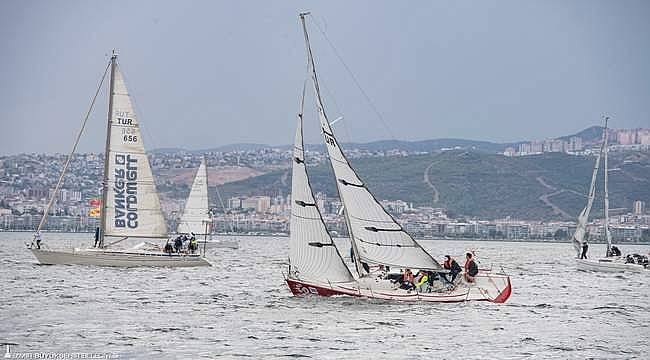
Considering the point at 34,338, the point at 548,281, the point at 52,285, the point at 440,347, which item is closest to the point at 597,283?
the point at 548,281

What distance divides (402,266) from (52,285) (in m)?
19.4

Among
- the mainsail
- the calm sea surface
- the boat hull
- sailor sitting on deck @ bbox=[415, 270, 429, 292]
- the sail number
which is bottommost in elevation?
the calm sea surface

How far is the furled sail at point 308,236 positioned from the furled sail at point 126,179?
19.1m

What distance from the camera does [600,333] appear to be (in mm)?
40969

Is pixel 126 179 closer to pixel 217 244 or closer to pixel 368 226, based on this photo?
pixel 368 226

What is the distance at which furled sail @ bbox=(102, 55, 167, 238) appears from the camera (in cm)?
6144

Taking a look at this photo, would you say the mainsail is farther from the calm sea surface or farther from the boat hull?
the calm sea surface

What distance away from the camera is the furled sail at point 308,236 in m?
44.3

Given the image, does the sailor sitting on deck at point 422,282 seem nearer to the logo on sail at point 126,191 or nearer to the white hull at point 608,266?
the logo on sail at point 126,191

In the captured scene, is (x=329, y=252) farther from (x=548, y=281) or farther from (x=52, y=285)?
(x=548, y=281)

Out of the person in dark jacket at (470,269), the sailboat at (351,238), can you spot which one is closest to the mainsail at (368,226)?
the sailboat at (351,238)

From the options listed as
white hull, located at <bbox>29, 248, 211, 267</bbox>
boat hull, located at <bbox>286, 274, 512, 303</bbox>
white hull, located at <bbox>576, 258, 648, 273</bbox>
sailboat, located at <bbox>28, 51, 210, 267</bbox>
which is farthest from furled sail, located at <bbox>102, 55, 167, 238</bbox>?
white hull, located at <bbox>576, 258, 648, 273</bbox>

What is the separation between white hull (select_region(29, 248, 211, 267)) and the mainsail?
20.0 meters

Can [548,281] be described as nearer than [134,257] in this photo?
No
